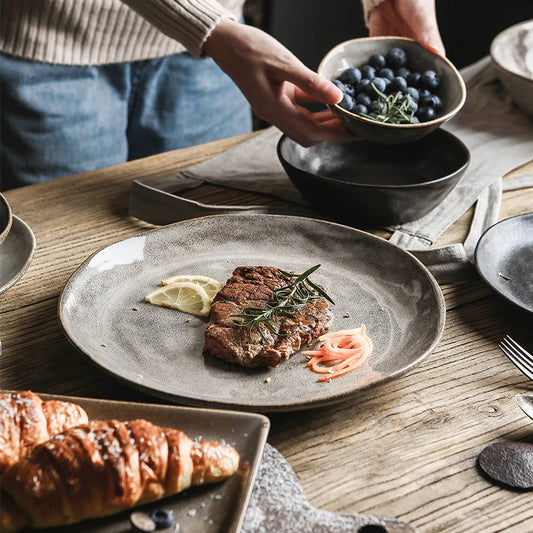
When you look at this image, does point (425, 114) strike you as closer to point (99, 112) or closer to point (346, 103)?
point (346, 103)

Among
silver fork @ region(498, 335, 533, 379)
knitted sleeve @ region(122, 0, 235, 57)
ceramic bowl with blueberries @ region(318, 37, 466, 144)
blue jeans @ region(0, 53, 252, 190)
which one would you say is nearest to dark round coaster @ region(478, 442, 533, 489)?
silver fork @ region(498, 335, 533, 379)

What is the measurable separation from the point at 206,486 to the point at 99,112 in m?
1.63

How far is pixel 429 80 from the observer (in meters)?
1.63

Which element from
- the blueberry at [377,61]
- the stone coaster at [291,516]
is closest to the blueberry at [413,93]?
the blueberry at [377,61]

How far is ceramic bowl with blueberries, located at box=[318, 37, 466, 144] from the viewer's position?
1.53m

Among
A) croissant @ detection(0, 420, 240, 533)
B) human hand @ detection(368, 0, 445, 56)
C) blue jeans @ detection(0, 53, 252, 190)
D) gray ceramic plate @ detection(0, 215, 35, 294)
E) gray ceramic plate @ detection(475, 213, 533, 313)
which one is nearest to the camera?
croissant @ detection(0, 420, 240, 533)

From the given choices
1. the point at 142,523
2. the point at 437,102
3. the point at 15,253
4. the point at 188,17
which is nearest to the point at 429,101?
the point at 437,102

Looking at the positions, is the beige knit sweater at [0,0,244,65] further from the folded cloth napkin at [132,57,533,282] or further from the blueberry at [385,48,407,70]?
the blueberry at [385,48,407,70]

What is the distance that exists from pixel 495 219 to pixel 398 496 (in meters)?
→ 0.94

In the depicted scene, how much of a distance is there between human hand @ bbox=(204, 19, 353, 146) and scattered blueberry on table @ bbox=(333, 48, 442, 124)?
0.08 m

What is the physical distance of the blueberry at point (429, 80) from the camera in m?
1.63

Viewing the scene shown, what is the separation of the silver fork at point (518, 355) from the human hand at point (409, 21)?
0.85 m

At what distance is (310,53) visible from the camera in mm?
3807

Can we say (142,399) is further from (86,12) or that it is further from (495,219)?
(86,12)
